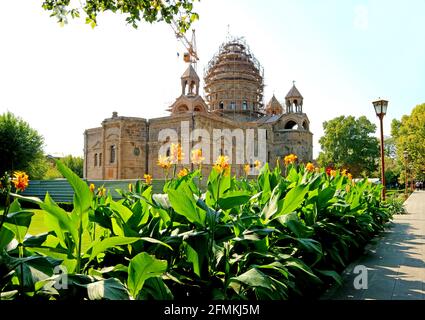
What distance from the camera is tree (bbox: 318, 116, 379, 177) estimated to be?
1507 inches

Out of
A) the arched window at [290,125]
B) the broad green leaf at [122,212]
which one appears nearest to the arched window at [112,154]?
the arched window at [290,125]

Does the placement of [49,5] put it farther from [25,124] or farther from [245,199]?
[25,124]

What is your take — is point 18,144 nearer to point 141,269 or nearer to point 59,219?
point 59,219

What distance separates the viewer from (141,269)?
1.48 metres

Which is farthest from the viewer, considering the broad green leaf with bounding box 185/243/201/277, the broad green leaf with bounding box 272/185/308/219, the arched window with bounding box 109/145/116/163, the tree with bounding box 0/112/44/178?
the arched window with bounding box 109/145/116/163

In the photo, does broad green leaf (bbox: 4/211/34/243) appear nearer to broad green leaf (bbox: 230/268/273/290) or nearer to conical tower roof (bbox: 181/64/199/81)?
broad green leaf (bbox: 230/268/273/290)

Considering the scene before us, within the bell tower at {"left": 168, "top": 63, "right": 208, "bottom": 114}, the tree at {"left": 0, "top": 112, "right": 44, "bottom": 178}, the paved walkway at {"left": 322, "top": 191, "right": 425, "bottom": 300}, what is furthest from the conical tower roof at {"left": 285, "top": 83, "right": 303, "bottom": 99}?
the paved walkway at {"left": 322, "top": 191, "right": 425, "bottom": 300}

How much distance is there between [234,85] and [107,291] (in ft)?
118

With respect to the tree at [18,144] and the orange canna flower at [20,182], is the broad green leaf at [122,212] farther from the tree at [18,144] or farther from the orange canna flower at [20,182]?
the tree at [18,144]

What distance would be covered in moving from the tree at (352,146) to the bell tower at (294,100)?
20.1ft

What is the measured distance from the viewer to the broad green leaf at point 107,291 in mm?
1348

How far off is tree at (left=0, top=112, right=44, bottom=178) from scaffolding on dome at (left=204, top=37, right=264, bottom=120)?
61.3 ft

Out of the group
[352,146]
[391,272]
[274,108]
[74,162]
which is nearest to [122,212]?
[391,272]
